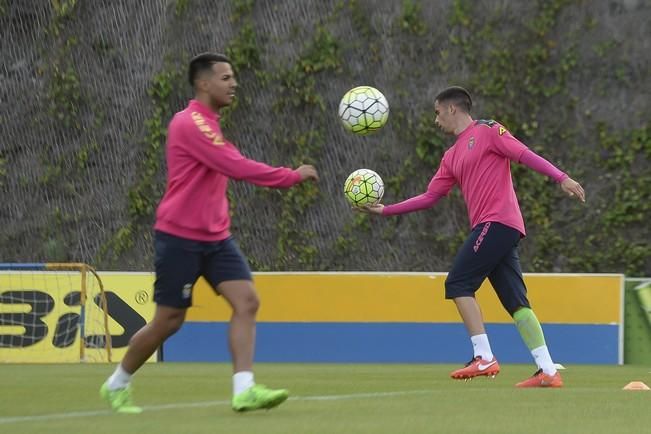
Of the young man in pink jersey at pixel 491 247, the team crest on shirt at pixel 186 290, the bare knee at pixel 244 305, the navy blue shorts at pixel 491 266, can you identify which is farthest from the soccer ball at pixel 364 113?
the team crest on shirt at pixel 186 290

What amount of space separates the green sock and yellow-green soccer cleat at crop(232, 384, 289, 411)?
9.71 ft

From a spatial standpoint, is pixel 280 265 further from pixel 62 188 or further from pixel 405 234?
pixel 62 188

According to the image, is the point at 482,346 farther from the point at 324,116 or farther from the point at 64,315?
the point at 324,116

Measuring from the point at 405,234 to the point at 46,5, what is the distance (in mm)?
5449

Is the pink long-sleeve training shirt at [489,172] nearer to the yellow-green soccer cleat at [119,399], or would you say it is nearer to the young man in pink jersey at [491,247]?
the young man in pink jersey at [491,247]

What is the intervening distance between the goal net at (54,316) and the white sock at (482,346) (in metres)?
5.25

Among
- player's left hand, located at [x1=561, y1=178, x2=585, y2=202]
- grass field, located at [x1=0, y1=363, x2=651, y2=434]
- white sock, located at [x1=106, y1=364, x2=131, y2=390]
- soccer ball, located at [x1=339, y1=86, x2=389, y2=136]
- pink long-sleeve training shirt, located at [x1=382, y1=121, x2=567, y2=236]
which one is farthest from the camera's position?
soccer ball, located at [x1=339, y1=86, x2=389, y2=136]

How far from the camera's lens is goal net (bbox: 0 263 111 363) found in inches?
546

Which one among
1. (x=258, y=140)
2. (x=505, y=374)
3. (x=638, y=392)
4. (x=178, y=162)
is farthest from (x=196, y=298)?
(x=178, y=162)

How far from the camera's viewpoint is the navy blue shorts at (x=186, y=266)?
7.12 m

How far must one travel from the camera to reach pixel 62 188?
17.2 metres

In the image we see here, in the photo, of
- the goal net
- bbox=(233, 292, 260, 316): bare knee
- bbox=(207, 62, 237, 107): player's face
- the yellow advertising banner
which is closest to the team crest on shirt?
bbox=(233, 292, 260, 316): bare knee

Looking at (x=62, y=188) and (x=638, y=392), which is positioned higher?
(x=62, y=188)

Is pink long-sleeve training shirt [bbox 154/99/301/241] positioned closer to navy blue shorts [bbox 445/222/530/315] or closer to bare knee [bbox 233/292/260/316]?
bare knee [bbox 233/292/260/316]
